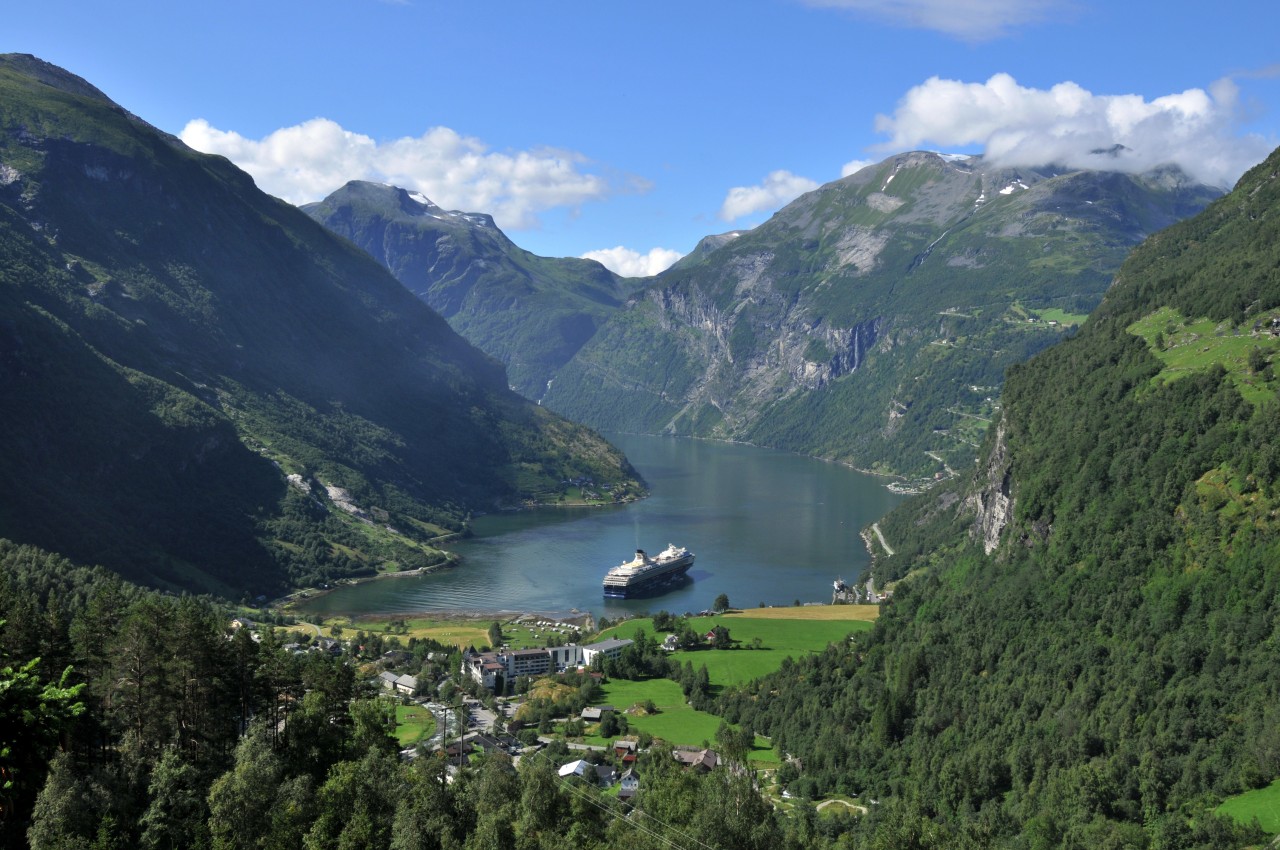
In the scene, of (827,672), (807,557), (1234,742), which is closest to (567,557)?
(807,557)

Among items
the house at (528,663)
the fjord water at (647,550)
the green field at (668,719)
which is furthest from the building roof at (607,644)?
the fjord water at (647,550)

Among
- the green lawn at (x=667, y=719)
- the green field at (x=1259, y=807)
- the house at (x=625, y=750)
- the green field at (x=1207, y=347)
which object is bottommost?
the green lawn at (x=667, y=719)

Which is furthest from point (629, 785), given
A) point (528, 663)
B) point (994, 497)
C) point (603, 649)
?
point (994, 497)

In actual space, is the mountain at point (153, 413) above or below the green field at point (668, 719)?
above

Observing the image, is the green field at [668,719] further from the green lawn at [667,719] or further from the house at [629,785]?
the house at [629,785]

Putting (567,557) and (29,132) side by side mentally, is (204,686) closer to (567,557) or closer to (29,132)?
(567,557)

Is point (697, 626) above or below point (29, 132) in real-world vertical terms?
below

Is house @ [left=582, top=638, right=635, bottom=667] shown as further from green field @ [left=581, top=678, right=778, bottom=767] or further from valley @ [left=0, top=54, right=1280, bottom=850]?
green field @ [left=581, top=678, right=778, bottom=767]
